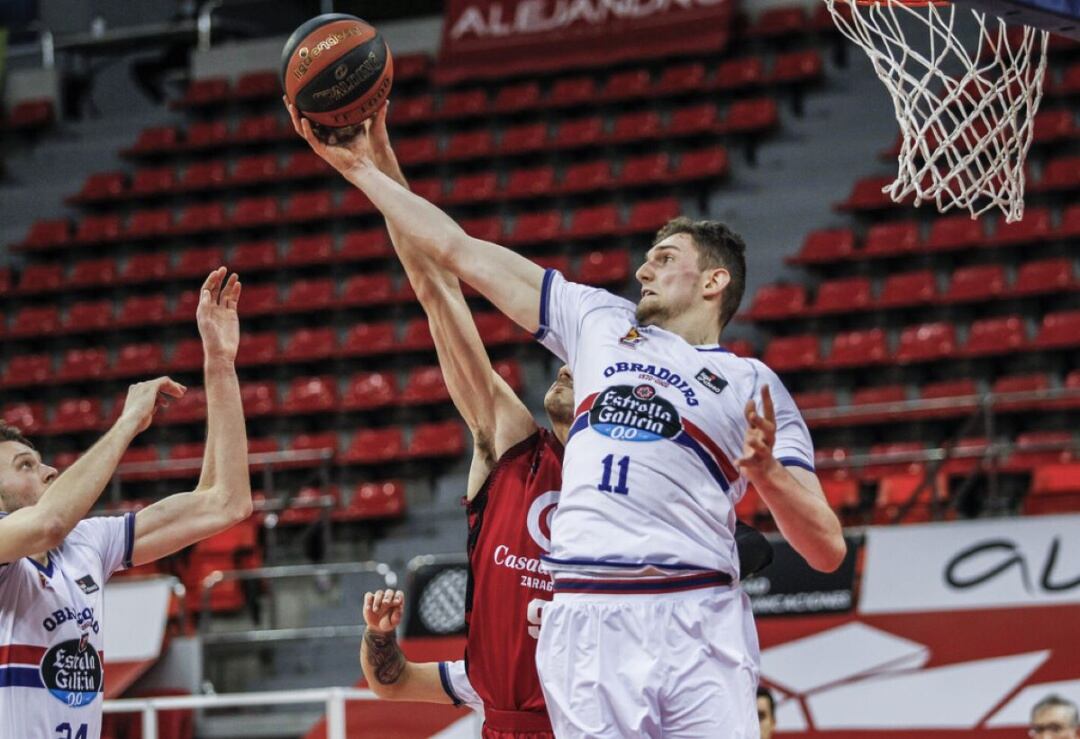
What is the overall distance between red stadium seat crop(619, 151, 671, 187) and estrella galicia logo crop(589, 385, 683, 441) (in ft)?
35.3

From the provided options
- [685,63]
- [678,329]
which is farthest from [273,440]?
[678,329]

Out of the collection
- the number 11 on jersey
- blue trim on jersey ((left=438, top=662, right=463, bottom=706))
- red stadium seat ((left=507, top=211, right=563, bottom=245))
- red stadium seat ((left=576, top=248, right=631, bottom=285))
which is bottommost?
blue trim on jersey ((left=438, top=662, right=463, bottom=706))

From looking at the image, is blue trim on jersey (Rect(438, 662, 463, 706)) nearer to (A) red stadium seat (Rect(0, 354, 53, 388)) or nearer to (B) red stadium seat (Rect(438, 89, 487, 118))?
(A) red stadium seat (Rect(0, 354, 53, 388))

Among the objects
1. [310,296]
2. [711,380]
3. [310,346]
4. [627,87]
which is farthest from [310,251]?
[711,380]

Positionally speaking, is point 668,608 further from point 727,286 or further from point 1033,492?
point 1033,492

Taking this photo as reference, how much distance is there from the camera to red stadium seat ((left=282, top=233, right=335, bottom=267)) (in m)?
14.9

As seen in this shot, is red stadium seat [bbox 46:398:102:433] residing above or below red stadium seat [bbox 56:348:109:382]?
below

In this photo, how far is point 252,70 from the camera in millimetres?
18094

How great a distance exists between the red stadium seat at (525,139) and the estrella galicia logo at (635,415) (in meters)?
11.8

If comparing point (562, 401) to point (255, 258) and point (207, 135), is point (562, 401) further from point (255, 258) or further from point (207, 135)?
point (207, 135)

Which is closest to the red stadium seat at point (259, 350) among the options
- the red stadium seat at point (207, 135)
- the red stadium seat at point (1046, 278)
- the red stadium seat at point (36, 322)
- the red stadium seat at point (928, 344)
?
the red stadium seat at point (36, 322)

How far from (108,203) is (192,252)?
5.88ft

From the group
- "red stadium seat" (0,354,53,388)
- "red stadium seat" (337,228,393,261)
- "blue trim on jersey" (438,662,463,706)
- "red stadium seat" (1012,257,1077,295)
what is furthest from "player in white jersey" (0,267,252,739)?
"red stadium seat" (0,354,53,388)

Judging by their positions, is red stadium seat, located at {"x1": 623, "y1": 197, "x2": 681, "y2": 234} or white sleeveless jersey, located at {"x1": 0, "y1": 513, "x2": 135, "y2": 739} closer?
white sleeveless jersey, located at {"x1": 0, "y1": 513, "x2": 135, "y2": 739}
